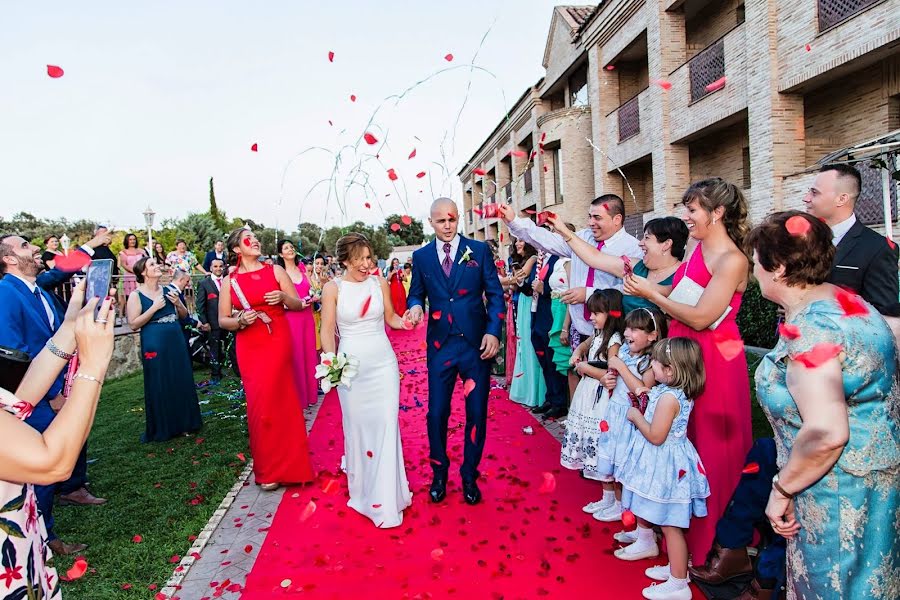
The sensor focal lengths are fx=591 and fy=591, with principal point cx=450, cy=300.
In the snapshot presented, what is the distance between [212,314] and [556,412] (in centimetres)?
788

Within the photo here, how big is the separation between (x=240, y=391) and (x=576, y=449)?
761 cm

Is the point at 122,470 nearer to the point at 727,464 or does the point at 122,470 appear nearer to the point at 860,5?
the point at 727,464

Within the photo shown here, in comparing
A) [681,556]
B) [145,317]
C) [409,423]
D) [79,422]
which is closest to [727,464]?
[681,556]

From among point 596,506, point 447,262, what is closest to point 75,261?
point 447,262

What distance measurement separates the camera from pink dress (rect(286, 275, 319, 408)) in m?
9.27

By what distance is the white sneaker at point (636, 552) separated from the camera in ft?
13.2

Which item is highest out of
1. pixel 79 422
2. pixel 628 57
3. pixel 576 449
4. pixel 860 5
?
pixel 628 57

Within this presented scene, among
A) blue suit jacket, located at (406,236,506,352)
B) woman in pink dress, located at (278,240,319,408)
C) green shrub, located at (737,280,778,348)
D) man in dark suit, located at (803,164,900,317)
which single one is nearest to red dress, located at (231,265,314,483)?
blue suit jacket, located at (406,236,506,352)

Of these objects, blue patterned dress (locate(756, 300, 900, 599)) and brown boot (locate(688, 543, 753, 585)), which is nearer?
blue patterned dress (locate(756, 300, 900, 599))

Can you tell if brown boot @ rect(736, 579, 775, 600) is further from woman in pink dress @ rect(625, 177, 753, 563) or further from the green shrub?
the green shrub

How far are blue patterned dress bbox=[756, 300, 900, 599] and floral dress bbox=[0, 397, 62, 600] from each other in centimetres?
272

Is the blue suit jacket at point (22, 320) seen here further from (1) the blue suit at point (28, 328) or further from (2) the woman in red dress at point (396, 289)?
(2) the woman in red dress at point (396, 289)

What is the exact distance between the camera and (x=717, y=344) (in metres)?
3.62

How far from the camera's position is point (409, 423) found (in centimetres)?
798
